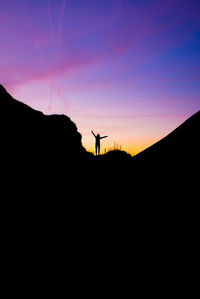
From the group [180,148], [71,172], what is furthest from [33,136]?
[180,148]

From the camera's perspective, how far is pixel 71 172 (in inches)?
274

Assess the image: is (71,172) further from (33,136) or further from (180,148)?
(180,148)

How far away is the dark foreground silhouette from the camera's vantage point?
513 cm

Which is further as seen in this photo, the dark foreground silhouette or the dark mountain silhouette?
the dark mountain silhouette

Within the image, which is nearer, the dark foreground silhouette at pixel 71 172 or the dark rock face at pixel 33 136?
the dark foreground silhouette at pixel 71 172

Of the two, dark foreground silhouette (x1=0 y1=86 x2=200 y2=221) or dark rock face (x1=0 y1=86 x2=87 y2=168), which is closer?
dark foreground silhouette (x1=0 y1=86 x2=200 y2=221)

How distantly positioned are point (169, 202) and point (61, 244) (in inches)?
122

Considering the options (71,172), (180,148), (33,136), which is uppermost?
(33,136)

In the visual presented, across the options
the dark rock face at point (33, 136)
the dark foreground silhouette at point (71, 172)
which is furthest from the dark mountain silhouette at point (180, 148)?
the dark rock face at point (33, 136)

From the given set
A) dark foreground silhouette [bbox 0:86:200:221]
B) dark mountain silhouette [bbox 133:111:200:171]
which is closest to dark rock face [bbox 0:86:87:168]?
dark foreground silhouette [bbox 0:86:200:221]

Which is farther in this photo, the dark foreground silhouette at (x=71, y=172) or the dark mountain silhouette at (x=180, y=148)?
the dark mountain silhouette at (x=180, y=148)

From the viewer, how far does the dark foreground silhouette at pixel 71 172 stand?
5.13 metres

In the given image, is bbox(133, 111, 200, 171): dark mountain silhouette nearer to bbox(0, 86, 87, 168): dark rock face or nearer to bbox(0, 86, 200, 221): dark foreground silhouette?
bbox(0, 86, 200, 221): dark foreground silhouette

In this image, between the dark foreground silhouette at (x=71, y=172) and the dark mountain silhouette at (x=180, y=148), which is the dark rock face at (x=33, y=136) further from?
the dark mountain silhouette at (x=180, y=148)
